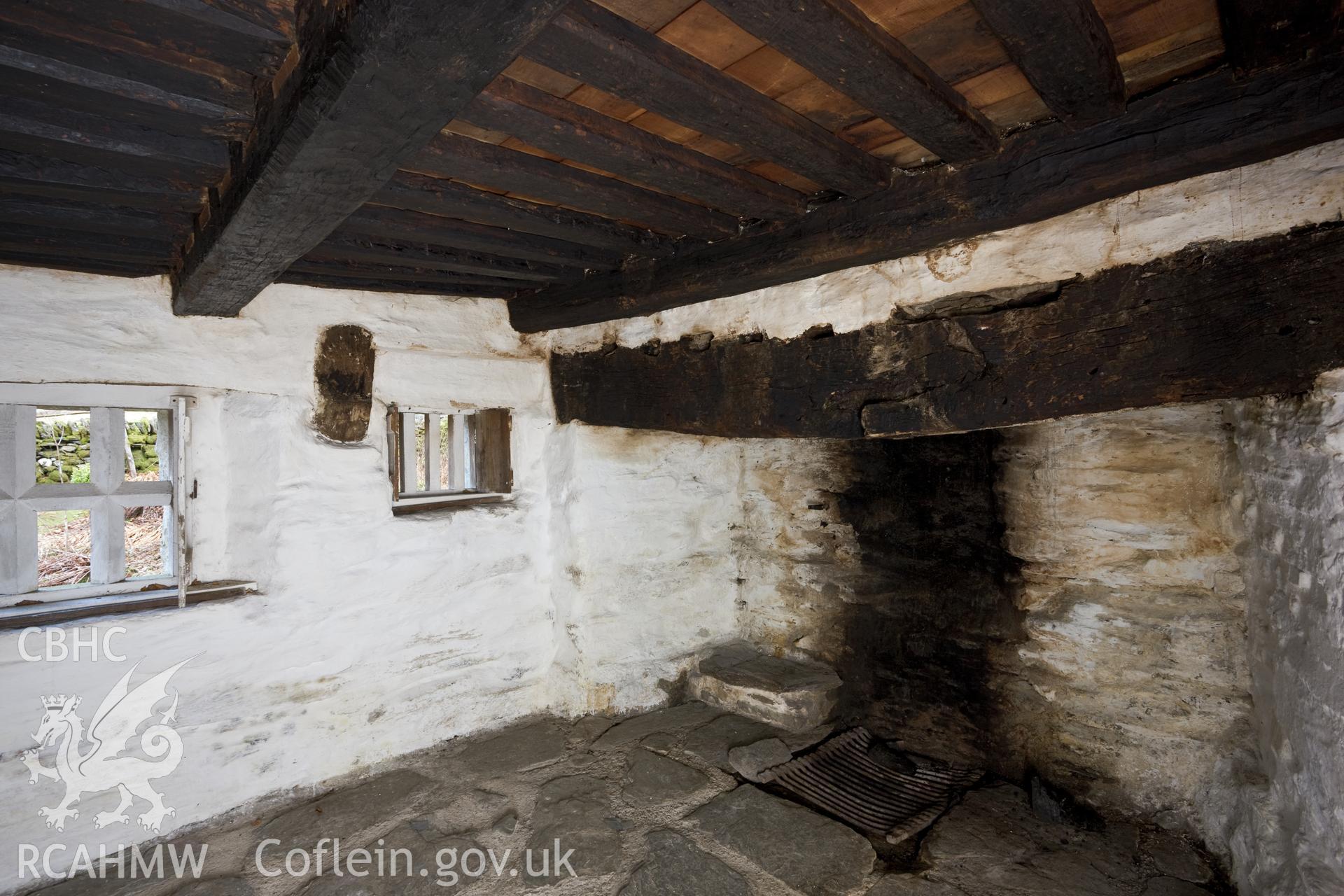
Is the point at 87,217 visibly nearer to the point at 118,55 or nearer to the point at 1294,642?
the point at 118,55

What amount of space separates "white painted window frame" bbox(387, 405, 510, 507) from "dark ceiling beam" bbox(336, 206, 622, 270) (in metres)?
1.04

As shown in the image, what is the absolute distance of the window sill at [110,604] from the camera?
2.01m

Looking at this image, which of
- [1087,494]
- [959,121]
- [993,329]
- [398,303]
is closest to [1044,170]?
[959,121]

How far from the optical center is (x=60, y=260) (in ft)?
6.50

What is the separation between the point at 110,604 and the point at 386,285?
1522 mm

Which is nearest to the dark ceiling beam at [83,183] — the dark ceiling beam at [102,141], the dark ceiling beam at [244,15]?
the dark ceiling beam at [102,141]

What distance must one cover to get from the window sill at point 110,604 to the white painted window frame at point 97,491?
0.02m

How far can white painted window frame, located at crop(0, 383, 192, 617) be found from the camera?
2037mm

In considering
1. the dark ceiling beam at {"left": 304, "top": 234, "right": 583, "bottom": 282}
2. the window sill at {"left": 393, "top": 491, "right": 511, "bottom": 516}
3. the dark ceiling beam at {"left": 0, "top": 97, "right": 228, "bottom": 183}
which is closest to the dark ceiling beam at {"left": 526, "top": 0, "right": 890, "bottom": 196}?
the dark ceiling beam at {"left": 0, "top": 97, "right": 228, "bottom": 183}

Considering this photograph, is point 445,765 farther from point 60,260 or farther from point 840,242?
point 840,242

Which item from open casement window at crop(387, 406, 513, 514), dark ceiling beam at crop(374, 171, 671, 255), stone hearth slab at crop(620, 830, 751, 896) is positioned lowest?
stone hearth slab at crop(620, 830, 751, 896)

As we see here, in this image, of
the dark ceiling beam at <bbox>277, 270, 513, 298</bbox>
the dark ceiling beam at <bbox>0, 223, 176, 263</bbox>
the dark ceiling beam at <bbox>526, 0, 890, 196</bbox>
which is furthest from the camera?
the dark ceiling beam at <bbox>277, 270, 513, 298</bbox>

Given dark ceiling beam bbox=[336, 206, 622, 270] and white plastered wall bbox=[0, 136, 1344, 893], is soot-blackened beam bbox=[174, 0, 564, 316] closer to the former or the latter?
dark ceiling beam bbox=[336, 206, 622, 270]

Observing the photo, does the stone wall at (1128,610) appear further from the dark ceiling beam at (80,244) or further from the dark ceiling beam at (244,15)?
the dark ceiling beam at (80,244)
